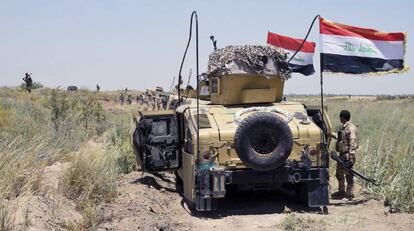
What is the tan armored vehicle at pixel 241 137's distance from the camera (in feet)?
30.3

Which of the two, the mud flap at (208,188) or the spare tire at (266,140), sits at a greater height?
the spare tire at (266,140)

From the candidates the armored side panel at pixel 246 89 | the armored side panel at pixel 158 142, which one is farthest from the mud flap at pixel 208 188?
the armored side panel at pixel 246 89

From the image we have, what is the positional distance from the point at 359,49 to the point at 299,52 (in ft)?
12.5

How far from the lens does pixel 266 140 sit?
9.41 metres

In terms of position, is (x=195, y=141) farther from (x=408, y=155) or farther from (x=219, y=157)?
(x=408, y=155)

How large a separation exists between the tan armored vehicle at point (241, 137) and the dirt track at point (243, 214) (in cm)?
31

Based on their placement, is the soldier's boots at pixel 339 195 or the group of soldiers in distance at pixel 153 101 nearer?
the soldier's boots at pixel 339 195

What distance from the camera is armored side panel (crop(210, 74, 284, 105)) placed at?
421 inches

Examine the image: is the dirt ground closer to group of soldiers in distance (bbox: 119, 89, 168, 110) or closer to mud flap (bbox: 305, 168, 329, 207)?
mud flap (bbox: 305, 168, 329, 207)

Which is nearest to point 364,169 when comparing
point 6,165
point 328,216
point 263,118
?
point 328,216

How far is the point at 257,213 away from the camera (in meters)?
9.62

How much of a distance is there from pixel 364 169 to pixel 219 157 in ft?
12.2

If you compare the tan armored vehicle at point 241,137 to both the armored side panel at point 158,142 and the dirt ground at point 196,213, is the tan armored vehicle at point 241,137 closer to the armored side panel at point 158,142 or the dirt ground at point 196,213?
the armored side panel at point 158,142

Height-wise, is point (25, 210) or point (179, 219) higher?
point (25, 210)
